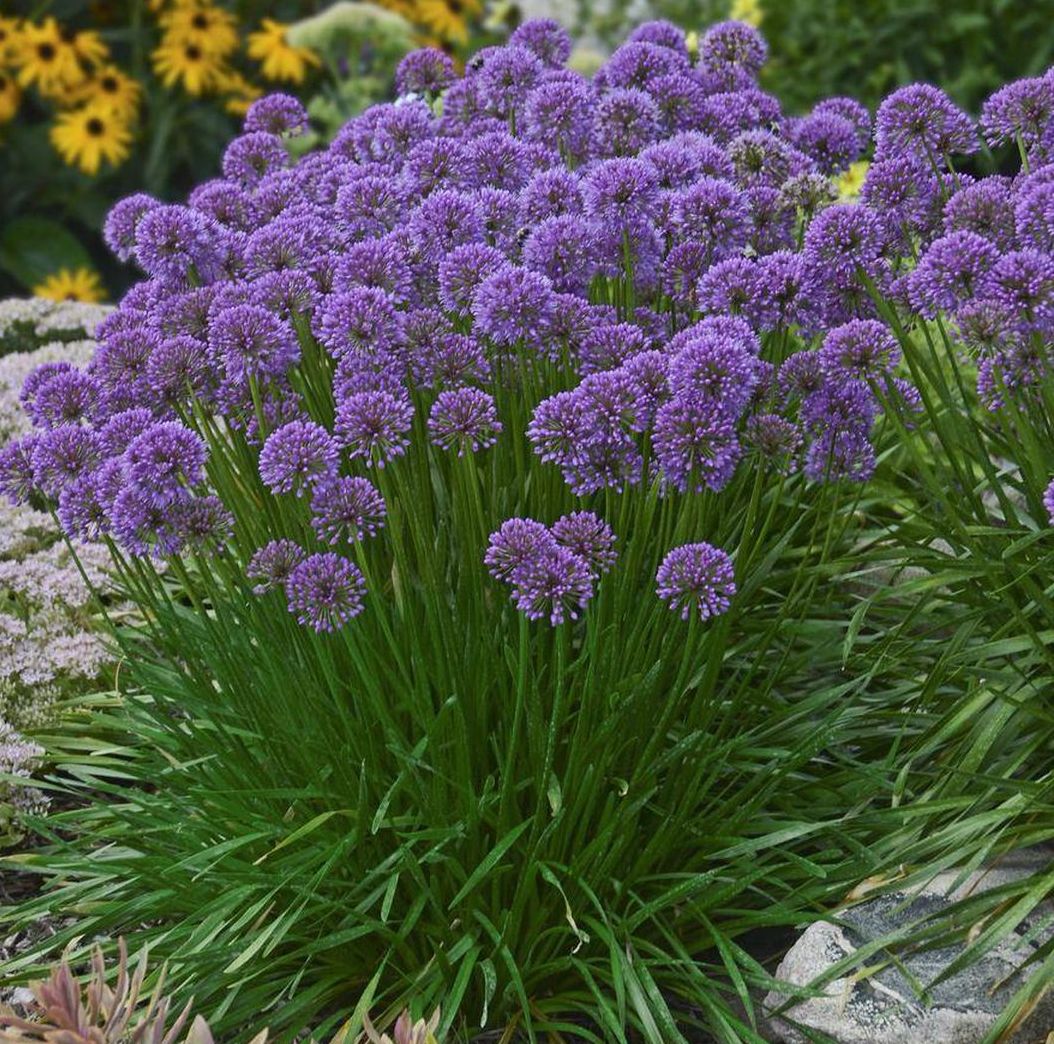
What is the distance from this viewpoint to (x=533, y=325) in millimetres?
2904

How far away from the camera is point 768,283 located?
312 centimetres

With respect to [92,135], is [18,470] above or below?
below

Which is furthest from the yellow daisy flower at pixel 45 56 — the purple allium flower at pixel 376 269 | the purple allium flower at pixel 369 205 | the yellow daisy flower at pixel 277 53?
the purple allium flower at pixel 376 269

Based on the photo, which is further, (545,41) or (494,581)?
(545,41)

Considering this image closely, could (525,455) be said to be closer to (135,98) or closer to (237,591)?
(237,591)

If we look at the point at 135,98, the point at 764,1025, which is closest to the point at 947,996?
the point at 764,1025

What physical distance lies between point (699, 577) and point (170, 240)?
55.1 inches

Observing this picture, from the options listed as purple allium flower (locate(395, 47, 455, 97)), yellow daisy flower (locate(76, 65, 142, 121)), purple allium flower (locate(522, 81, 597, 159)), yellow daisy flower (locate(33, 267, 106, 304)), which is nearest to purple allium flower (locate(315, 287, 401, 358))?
purple allium flower (locate(522, 81, 597, 159))

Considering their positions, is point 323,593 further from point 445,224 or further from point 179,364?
point 445,224

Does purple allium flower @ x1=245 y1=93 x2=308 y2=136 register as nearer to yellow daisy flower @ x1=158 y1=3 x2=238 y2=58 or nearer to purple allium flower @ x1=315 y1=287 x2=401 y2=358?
purple allium flower @ x1=315 y1=287 x2=401 y2=358

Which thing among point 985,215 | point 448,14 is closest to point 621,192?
point 985,215

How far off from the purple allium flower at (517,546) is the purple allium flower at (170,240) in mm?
1133

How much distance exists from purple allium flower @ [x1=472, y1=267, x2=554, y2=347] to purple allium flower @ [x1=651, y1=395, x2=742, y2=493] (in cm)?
34

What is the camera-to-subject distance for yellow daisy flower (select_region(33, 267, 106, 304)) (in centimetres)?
819
